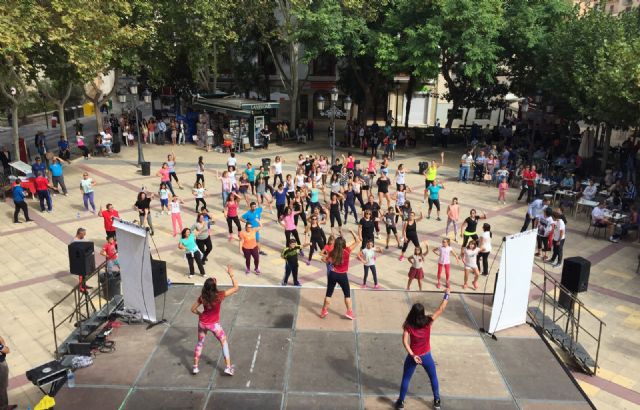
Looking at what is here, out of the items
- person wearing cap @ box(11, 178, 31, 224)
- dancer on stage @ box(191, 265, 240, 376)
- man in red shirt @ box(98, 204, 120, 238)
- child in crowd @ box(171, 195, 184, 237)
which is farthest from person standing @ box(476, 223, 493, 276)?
person wearing cap @ box(11, 178, 31, 224)

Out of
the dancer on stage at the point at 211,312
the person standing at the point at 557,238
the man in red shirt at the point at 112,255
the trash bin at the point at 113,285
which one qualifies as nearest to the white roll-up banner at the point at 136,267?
the trash bin at the point at 113,285

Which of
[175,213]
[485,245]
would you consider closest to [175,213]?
[175,213]

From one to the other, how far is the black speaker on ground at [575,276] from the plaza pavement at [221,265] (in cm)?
130

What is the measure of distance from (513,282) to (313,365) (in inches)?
155

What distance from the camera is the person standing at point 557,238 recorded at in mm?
13984

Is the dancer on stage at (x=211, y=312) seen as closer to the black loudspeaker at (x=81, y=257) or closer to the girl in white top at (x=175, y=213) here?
the black loudspeaker at (x=81, y=257)

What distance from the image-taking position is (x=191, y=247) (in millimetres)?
12680

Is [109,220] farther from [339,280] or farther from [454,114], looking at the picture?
[454,114]

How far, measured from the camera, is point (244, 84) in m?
42.2

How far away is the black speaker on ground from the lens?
10273 mm

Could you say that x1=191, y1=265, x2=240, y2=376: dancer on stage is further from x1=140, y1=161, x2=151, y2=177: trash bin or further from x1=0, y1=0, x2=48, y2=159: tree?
x1=140, y1=161, x2=151, y2=177: trash bin

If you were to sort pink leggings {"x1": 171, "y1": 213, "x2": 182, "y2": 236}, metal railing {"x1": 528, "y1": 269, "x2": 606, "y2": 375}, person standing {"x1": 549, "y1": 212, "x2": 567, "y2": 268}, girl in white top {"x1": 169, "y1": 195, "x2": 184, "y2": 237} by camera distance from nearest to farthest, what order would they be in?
metal railing {"x1": 528, "y1": 269, "x2": 606, "y2": 375} → person standing {"x1": 549, "y1": 212, "x2": 567, "y2": 268} → girl in white top {"x1": 169, "y1": 195, "x2": 184, "y2": 237} → pink leggings {"x1": 171, "y1": 213, "x2": 182, "y2": 236}

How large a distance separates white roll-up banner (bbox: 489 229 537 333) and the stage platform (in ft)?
0.96

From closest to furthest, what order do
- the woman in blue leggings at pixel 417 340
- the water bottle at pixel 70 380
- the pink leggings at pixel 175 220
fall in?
the woman in blue leggings at pixel 417 340, the water bottle at pixel 70 380, the pink leggings at pixel 175 220
